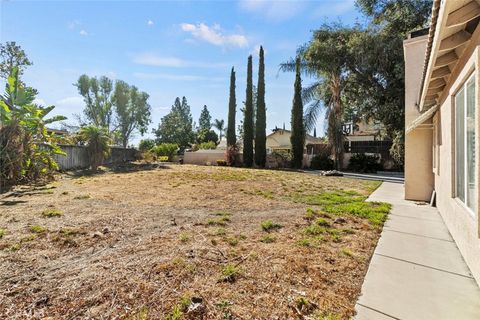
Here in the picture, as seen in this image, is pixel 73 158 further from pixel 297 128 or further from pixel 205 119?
pixel 205 119

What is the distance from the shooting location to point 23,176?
11.5 metres

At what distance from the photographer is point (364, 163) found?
937 inches

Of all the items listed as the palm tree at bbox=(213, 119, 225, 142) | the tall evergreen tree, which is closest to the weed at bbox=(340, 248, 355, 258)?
the tall evergreen tree

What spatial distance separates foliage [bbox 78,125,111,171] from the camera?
1891cm

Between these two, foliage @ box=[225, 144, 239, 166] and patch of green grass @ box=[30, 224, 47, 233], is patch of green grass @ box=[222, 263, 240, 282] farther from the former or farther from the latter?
foliage @ box=[225, 144, 239, 166]

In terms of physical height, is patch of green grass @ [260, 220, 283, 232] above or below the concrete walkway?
above

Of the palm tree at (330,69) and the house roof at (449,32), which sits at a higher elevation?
the palm tree at (330,69)

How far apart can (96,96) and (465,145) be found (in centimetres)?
5250

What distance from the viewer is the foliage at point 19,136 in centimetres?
1081

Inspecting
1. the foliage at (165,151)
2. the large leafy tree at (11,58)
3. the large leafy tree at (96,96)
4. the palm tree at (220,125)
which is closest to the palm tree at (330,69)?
the foliage at (165,151)

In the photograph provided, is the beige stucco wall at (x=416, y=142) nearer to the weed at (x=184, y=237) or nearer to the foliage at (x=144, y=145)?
the weed at (x=184, y=237)

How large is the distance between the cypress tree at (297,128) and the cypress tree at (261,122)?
3346 millimetres

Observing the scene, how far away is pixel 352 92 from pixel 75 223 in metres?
23.6

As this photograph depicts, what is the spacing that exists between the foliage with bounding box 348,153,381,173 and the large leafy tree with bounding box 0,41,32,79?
103 feet
